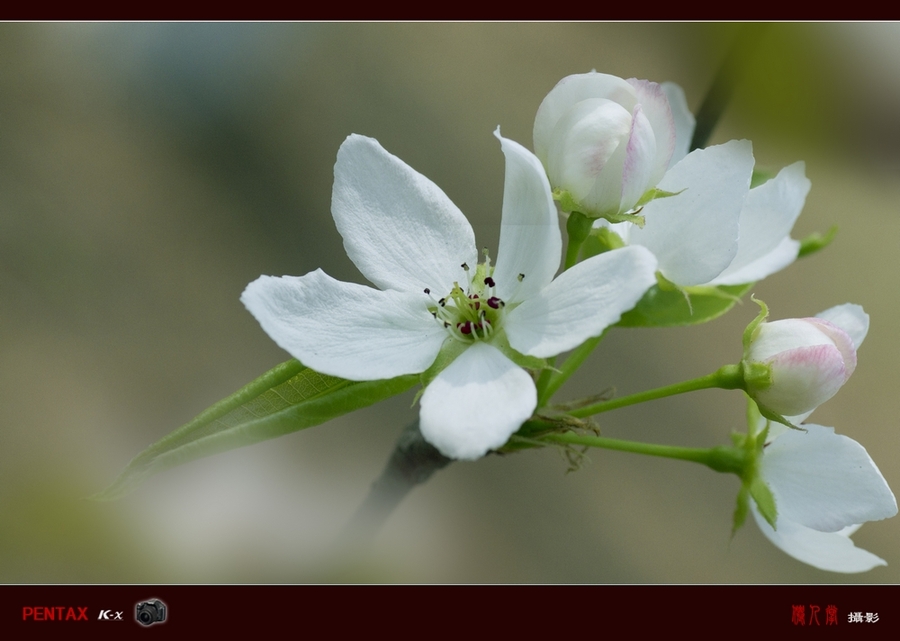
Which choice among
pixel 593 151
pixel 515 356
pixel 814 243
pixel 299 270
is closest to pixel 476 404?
pixel 515 356

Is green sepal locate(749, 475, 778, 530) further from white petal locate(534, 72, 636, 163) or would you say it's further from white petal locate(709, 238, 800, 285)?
white petal locate(534, 72, 636, 163)

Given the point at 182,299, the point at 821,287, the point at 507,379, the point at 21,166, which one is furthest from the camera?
the point at 182,299

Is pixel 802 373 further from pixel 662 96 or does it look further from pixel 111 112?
pixel 111 112

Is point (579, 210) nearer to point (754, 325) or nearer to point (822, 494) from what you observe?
point (754, 325)

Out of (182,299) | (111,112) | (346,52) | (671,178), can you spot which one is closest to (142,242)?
(182,299)
